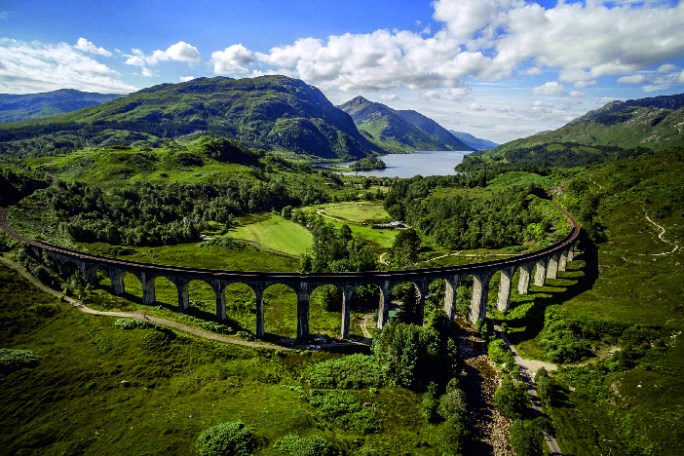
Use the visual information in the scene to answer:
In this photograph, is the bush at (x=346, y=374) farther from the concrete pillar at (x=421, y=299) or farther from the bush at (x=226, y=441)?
the concrete pillar at (x=421, y=299)

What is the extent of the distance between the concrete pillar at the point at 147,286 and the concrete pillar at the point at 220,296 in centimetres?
1208

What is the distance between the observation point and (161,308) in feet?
203

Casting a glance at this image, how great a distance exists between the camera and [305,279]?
54.9 metres

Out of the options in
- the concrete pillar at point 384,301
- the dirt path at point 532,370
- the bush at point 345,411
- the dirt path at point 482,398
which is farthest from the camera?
the concrete pillar at point 384,301

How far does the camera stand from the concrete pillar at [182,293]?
58.6 meters

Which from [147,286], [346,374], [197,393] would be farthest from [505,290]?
[147,286]

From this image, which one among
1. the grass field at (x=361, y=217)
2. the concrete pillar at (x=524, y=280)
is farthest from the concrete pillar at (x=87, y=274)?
the concrete pillar at (x=524, y=280)

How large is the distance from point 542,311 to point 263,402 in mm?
50108

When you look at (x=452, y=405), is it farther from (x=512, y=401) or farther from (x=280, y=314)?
(x=280, y=314)

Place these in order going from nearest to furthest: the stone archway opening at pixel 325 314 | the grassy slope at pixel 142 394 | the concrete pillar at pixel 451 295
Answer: the grassy slope at pixel 142 394 → the concrete pillar at pixel 451 295 → the stone archway opening at pixel 325 314

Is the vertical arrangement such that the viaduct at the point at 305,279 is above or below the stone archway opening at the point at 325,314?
above

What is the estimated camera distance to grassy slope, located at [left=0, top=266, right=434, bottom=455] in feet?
117

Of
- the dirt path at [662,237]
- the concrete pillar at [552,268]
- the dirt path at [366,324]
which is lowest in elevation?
the dirt path at [366,324]

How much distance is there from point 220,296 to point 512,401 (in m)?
42.7
